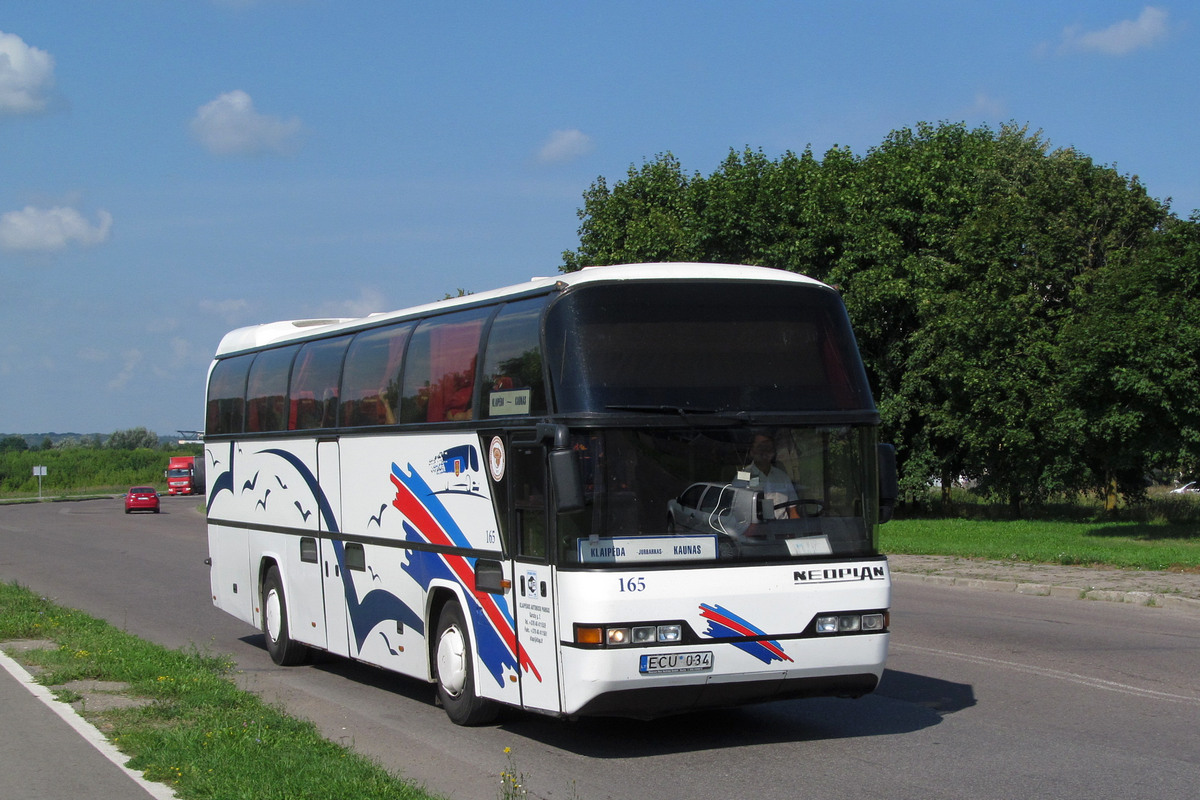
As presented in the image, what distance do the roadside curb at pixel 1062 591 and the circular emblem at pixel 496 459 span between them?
1089cm

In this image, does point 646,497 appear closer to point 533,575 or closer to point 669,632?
point 669,632

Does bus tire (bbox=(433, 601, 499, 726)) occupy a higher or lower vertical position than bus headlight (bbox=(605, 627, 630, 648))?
lower

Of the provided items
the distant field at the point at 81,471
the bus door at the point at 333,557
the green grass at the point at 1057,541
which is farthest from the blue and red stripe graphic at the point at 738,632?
the distant field at the point at 81,471

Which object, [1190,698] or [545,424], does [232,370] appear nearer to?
[545,424]

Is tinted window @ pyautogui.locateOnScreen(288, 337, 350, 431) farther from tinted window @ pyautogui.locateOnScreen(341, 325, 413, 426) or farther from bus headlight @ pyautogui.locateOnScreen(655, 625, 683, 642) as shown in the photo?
bus headlight @ pyautogui.locateOnScreen(655, 625, 683, 642)

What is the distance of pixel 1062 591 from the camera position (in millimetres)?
17531

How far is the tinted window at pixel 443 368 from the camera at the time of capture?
9.30 meters

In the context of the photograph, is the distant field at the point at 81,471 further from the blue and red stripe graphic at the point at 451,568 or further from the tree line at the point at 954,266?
the blue and red stripe graphic at the point at 451,568

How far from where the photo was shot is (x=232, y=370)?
591 inches

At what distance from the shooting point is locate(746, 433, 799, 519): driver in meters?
8.02

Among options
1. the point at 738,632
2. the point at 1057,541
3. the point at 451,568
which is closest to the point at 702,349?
the point at 738,632

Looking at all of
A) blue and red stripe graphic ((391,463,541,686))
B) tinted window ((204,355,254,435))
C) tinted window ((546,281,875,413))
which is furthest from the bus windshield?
tinted window ((204,355,254,435))

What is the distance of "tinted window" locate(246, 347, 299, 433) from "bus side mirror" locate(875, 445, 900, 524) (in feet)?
22.8

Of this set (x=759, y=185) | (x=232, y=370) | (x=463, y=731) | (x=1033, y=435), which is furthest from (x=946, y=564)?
(x=759, y=185)
